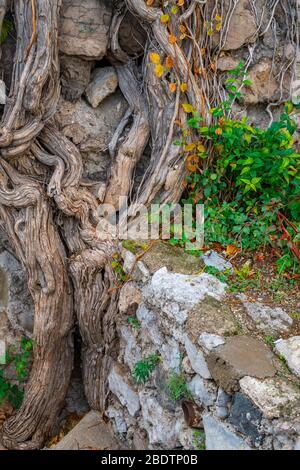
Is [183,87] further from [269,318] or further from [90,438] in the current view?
[90,438]

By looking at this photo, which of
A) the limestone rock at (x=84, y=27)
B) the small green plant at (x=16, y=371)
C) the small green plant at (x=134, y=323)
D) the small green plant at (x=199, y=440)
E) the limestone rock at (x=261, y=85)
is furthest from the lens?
the small green plant at (x=16, y=371)

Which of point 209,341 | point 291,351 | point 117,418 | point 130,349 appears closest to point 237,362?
point 209,341

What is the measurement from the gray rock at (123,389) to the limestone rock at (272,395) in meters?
1.06

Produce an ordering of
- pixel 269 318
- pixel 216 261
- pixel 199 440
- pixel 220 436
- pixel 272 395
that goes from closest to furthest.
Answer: pixel 272 395 < pixel 220 436 < pixel 199 440 < pixel 269 318 < pixel 216 261

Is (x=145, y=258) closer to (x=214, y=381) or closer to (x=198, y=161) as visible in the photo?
(x=198, y=161)

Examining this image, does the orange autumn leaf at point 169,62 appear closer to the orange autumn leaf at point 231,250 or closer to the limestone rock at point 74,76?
the limestone rock at point 74,76

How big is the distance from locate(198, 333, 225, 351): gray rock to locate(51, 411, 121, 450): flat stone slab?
1267 mm

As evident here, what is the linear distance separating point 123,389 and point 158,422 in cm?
52

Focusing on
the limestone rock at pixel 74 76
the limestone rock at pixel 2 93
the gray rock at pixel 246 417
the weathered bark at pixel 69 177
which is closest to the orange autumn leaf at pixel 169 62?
the weathered bark at pixel 69 177

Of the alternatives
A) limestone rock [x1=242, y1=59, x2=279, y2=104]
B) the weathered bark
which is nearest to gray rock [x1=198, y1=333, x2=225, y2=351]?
the weathered bark

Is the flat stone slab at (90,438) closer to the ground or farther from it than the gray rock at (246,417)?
closer to the ground

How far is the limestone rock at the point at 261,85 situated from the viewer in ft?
11.5

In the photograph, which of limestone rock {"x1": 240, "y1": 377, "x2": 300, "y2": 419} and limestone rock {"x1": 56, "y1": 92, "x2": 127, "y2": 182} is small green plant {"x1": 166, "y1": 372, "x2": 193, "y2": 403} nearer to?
limestone rock {"x1": 240, "y1": 377, "x2": 300, "y2": 419}

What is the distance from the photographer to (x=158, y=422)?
2.69 meters
